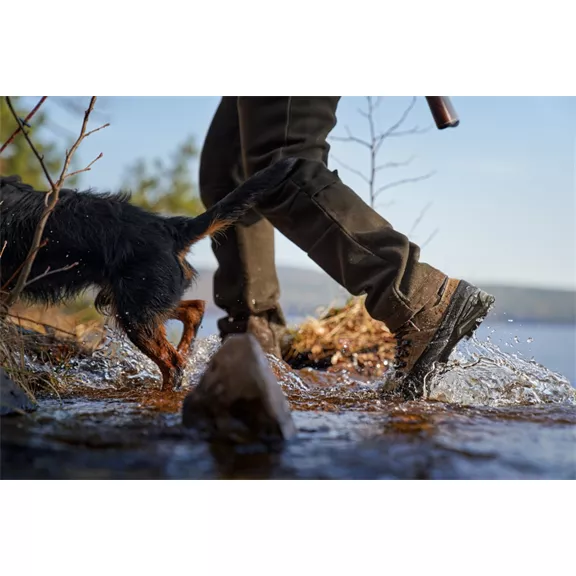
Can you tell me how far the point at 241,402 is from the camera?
5.71ft

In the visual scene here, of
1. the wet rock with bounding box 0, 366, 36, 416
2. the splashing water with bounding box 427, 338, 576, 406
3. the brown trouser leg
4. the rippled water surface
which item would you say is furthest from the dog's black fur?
the splashing water with bounding box 427, 338, 576, 406

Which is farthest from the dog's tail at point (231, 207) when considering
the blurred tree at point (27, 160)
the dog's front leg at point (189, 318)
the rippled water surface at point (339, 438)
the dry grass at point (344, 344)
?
the blurred tree at point (27, 160)

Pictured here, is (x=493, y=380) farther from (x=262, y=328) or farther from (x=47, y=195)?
(x=47, y=195)

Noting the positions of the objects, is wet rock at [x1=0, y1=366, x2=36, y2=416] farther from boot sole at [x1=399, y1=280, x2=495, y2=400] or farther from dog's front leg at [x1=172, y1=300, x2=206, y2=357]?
boot sole at [x1=399, y1=280, x2=495, y2=400]

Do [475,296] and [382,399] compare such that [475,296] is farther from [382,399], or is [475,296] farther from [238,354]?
[238,354]

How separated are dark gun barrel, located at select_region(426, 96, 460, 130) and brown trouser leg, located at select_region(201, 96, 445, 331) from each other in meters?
0.42

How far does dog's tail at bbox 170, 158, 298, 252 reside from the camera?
2.72 m

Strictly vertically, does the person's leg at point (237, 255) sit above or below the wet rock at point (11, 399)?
above

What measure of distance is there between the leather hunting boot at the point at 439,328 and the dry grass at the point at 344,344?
152 cm

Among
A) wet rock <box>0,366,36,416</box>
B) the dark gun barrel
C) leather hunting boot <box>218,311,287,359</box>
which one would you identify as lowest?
wet rock <box>0,366,36,416</box>

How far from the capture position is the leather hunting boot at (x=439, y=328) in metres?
2.68

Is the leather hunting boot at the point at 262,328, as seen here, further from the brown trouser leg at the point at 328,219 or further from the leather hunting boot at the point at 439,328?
the leather hunting boot at the point at 439,328

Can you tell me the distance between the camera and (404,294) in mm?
2654

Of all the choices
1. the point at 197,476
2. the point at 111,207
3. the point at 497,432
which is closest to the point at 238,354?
the point at 197,476
